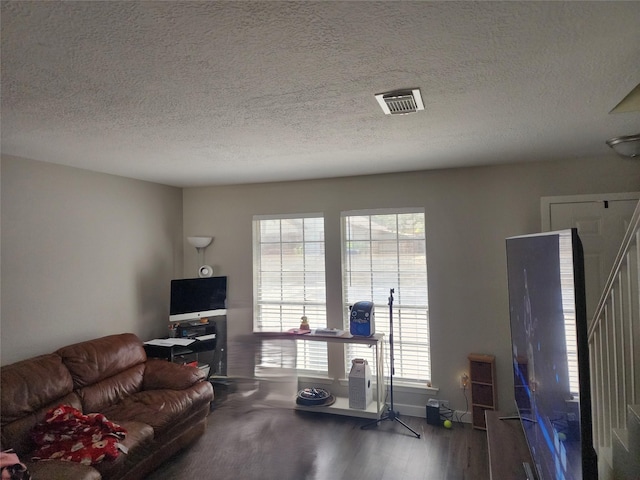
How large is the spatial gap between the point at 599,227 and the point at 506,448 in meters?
2.27

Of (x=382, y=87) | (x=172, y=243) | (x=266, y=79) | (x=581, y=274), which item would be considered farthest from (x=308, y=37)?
(x=172, y=243)

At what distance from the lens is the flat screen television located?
14.1 ft

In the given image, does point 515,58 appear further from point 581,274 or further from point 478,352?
point 478,352

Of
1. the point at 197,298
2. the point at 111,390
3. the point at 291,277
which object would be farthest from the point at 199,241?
the point at 111,390

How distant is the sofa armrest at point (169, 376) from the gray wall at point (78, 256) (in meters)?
0.70

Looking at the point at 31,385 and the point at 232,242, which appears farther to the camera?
the point at 232,242

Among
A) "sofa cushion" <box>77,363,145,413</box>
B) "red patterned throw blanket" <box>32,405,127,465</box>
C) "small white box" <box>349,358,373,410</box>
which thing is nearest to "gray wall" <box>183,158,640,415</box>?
"small white box" <box>349,358,373,410</box>

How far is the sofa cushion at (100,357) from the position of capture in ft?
10.4

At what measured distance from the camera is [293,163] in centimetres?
354

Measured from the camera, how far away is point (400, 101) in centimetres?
199

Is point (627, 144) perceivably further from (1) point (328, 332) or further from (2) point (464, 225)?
(1) point (328, 332)

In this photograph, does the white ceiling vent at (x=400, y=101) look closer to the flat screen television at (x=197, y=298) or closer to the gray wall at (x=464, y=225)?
the gray wall at (x=464, y=225)

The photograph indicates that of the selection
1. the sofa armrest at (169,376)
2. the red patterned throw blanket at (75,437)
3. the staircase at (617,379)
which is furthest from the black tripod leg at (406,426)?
the red patterned throw blanket at (75,437)

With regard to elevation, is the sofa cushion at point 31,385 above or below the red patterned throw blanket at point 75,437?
above
